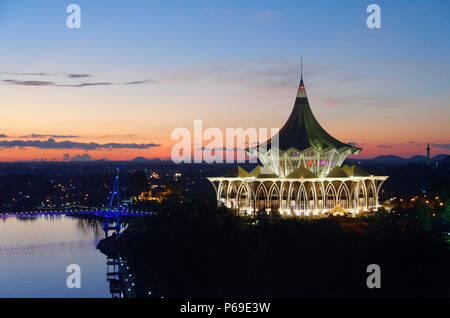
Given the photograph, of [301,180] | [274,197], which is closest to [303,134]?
[301,180]

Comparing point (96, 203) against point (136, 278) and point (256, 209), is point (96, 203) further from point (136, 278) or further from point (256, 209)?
point (136, 278)

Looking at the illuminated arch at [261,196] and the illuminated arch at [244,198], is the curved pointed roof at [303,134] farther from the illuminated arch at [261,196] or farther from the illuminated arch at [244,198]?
the illuminated arch at [244,198]

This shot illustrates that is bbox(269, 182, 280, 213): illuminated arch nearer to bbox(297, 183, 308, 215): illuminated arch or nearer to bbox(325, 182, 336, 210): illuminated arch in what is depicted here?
bbox(297, 183, 308, 215): illuminated arch

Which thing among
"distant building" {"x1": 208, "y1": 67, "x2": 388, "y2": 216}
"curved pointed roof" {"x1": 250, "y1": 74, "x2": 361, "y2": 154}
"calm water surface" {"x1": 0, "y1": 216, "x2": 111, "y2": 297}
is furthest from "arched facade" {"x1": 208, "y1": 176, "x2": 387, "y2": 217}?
"calm water surface" {"x1": 0, "y1": 216, "x2": 111, "y2": 297}

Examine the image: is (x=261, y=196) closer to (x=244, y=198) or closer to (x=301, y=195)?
(x=244, y=198)
